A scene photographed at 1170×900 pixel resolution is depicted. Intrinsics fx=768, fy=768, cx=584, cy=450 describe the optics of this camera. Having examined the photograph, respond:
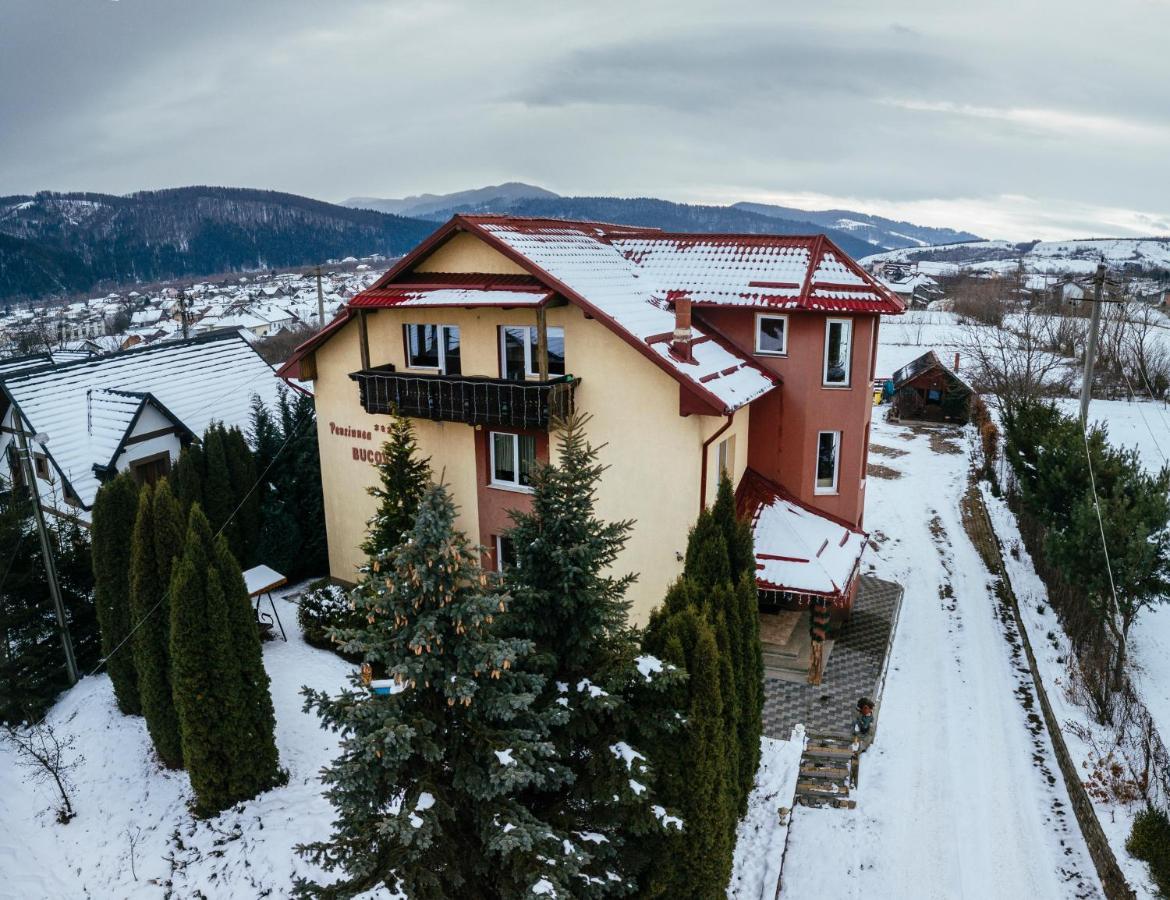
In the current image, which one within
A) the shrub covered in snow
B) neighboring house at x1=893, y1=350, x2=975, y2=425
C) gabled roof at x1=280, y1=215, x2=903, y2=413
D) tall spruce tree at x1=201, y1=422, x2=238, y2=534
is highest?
Result: gabled roof at x1=280, y1=215, x2=903, y2=413

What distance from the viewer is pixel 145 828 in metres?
13.1

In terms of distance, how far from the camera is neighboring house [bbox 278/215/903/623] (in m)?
16.7

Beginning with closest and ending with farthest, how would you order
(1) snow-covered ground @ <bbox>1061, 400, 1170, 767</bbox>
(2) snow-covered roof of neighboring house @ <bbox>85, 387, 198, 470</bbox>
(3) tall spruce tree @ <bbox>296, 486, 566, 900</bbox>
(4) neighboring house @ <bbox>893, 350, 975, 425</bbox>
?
1. (3) tall spruce tree @ <bbox>296, 486, 566, 900</bbox>
2. (1) snow-covered ground @ <bbox>1061, 400, 1170, 767</bbox>
3. (2) snow-covered roof of neighboring house @ <bbox>85, 387, 198, 470</bbox>
4. (4) neighboring house @ <bbox>893, 350, 975, 425</bbox>

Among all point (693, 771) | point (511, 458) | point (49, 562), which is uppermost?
point (511, 458)

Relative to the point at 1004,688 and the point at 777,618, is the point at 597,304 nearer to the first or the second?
the point at 777,618

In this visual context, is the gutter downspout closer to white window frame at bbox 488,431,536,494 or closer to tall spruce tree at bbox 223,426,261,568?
white window frame at bbox 488,431,536,494

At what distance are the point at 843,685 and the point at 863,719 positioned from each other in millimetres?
A: 2043

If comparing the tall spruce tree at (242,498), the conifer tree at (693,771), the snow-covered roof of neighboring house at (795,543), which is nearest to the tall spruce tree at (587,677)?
the conifer tree at (693,771)

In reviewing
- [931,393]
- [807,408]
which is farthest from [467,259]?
[931,393]

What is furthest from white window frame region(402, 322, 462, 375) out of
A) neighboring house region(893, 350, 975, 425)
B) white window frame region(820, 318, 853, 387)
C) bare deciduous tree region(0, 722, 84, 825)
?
neighboring house region(893, 350, 975, 425)

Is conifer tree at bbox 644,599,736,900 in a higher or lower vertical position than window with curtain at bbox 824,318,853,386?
lower

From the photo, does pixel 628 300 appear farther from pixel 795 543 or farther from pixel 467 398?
pixel 795 543

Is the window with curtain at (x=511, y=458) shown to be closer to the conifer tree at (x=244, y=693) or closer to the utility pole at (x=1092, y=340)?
the conifer tree at (x=244, y=693)

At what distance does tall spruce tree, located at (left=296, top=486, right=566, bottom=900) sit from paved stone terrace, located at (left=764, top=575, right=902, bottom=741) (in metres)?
8.81
